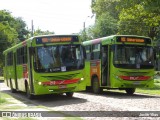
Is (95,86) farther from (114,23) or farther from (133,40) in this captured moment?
(114,23)

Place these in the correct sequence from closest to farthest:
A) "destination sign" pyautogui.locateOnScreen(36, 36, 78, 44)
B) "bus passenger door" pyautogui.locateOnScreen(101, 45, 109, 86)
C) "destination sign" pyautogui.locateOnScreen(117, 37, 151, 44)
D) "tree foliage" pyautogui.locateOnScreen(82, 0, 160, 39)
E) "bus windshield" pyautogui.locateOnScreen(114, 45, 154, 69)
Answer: "destination sign" pyautogui.locateOnScreen(36, 36, 78, 44) < "bus windshield" pyautogui.locateOnScreen(114, 45, 154, 69) < "destination sign" pyautogui.locateOnScreen(117, 37, 151, 44) < "bus passenger door" pyautogui.locateOnScreen(101, 45, 109, 86) < "tree foliage" pyautogui.locateOnScreen(82, 0, 160, 39)

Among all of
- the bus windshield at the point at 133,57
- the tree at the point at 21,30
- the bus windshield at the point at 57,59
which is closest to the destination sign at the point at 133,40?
the bus windshield at the point at 133,57

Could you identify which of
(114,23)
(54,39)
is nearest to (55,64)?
(54,39)

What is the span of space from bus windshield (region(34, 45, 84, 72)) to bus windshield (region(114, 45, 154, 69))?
280cm

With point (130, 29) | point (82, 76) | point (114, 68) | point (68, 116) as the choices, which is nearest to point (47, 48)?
point (82, 76)

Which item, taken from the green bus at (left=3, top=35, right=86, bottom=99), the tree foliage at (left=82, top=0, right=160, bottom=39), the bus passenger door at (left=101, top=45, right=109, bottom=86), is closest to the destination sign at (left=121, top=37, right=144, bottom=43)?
the bus passenger door at (left=101, top=45, right=109, bottom=86)

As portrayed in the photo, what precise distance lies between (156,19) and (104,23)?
3251 centimetres

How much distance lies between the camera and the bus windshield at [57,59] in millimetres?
19031

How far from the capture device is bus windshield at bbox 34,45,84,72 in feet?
62.4

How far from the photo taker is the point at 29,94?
69.9ft

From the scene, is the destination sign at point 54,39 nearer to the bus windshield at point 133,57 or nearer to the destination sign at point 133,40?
the bus windshield at point 133,57

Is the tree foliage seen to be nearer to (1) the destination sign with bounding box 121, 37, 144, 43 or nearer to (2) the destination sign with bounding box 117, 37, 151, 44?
(2) the destination sign with bounding box 117, 37, 151, 44

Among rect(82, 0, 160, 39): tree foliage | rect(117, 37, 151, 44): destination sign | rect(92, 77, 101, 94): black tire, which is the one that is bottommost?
rect(92, 77, 101, 94): black tire

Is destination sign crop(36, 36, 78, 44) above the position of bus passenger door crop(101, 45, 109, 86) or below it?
above
